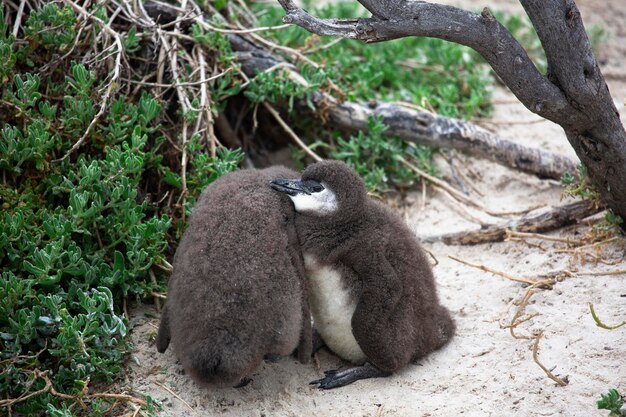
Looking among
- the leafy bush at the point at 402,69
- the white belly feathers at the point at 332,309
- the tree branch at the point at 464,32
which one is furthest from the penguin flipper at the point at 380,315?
the leafy bush at the point at 402,69

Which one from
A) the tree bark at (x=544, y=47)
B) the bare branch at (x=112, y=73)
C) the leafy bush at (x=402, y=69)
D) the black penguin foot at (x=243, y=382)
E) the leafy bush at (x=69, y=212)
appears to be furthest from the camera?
the leafy bush at (x=402, y=69)

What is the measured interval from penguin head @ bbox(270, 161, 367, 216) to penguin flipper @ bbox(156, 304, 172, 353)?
1027 millimetres

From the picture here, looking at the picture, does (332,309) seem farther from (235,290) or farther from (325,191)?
(235,290)

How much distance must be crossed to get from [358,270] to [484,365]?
→ 3.41 ft

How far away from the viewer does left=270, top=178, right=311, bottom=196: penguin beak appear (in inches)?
187

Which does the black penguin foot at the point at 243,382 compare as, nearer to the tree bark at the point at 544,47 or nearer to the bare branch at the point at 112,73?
the bare branch at the point at 112,73

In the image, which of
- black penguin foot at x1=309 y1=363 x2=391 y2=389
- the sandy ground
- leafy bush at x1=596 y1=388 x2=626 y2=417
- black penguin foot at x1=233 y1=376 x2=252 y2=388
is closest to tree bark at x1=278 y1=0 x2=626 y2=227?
the sandy ground

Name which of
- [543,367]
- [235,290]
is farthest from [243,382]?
[543,367]

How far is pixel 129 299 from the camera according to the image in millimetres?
5254

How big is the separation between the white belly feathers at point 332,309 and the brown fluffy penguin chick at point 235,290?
25 centimetres

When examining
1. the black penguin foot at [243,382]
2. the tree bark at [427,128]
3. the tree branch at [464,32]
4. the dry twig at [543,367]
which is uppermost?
the tree branch at [464,32]

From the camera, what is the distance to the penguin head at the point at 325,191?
15.6ft

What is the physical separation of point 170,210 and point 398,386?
2116 mm

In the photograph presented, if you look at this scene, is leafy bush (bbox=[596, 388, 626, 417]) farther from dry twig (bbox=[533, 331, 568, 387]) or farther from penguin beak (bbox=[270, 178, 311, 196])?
penguin beak (bbox=[270, 178, 311, 196])
